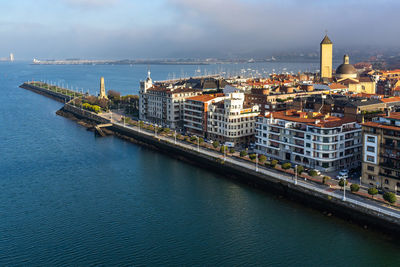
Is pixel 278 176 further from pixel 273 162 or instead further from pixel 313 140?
pixel 313 140

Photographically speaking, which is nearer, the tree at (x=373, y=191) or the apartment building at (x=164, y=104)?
the tree at (x=373, y=191)

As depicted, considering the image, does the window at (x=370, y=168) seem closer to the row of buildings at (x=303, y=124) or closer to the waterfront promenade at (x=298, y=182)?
the row of buildings at (x=303, y=124)

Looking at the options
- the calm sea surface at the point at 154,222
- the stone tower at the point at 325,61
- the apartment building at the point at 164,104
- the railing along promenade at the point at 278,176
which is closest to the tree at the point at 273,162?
the railing along promenade at the point at 278,176

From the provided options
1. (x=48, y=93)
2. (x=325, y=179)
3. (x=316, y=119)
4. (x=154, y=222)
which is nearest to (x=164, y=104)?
(x=316, y=119)

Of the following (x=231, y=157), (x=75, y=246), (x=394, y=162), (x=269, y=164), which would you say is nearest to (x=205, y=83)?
(x=231, y=157)

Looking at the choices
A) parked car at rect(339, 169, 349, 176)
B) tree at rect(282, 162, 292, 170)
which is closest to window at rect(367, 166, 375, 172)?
parked car at rect(339, 169, 349, 176)

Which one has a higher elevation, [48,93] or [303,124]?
[303,124]

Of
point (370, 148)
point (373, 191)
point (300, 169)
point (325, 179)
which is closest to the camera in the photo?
point (373, 191)
